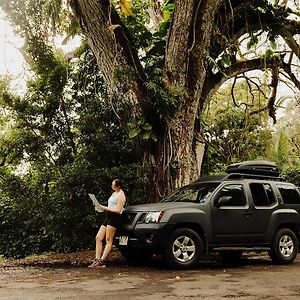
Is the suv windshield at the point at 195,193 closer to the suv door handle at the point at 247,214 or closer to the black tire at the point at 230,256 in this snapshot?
the suv door handle at the point at 247,214

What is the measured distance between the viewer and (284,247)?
11.6 m

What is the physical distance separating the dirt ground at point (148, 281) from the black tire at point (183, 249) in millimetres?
200

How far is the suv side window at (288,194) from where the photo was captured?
11945mm

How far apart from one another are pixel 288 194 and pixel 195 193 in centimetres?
226

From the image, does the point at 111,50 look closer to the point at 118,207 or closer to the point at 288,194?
the point at 118,207

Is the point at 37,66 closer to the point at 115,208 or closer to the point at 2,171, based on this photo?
the point at 2,171

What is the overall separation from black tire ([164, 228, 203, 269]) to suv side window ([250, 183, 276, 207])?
1.79 m

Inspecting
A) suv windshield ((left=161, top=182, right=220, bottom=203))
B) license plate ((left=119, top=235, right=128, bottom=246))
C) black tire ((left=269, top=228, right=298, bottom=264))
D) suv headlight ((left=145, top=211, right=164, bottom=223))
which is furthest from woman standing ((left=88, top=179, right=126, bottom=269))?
black tire ((left=269, top=228, right=298, bottom=264))

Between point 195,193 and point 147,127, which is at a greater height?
point 147,127

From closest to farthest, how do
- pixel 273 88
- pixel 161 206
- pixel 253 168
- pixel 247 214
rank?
pixel 161 206
pixel 247 214
pixel 253 168
pixel 273 88

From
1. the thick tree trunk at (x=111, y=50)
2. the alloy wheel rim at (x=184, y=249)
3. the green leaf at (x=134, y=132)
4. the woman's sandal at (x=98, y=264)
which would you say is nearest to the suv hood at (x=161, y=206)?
the alloy wheel rim at (x=184, y=249)

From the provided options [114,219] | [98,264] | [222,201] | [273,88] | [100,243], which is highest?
[273,88]

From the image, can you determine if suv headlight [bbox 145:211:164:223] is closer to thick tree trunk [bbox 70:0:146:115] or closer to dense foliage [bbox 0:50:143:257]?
dense foliage [bbox 0:50:143:257]

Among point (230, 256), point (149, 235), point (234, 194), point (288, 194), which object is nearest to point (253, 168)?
point (288, 194)
